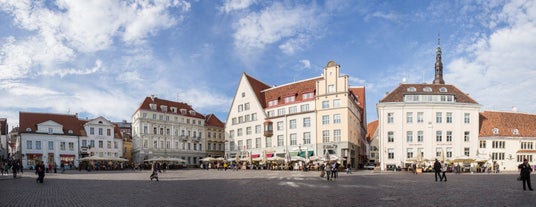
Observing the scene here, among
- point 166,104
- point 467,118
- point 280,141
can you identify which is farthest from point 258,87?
point 467,118

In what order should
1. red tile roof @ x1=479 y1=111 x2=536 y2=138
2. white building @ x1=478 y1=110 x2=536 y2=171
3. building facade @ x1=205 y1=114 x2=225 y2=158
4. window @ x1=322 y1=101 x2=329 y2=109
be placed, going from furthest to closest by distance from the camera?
building facade @ x1=205 y1=114 x2=225 y2=158, window @ x1=322 y1=101 x2=329 y2=109, red tile roof @ x1=479 y1=111 x2=536 y2=138, white building @ x1=478 y1=110 x2=536 y2=171

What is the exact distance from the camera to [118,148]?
250 feet

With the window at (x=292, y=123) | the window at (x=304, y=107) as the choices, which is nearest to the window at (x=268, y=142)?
the window at (x=292, y=123)

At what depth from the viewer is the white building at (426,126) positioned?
53844 millimetres

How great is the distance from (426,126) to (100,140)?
5903 cm

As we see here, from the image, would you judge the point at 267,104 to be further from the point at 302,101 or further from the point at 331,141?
the point at 331,141

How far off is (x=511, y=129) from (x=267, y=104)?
39438 mm

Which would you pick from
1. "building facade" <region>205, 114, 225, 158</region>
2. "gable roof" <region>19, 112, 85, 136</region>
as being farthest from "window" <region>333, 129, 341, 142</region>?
"gable roof" <region>19, 112, 85, 136</region>

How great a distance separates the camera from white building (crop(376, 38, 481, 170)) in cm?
5384

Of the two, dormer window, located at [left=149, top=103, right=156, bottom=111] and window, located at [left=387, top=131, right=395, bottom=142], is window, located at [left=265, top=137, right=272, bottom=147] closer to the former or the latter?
window, located at [left=387, top=131, right=395, bottom=142]

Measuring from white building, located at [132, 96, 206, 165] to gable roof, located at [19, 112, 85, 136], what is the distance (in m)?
10.4

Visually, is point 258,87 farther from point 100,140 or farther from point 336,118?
point 100,140

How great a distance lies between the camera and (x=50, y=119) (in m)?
68.3

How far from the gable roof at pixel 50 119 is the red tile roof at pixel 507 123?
228ft
